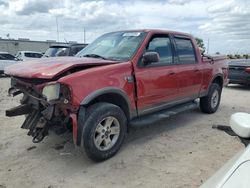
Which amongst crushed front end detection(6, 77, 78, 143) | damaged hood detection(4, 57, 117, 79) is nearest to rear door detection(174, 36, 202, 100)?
damaged hood detection(4, 57, 117, 79)

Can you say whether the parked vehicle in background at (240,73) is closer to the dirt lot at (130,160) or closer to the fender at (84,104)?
the dirt lot at (130,160)

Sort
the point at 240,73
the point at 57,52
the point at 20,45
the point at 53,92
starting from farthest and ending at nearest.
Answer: the point at 20,45
the point at 240,73
the point at 57,52
the point at 53,92

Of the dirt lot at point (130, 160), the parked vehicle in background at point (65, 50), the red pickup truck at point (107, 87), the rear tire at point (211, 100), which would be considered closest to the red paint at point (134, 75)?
the red pickup truck at point (107, 87)

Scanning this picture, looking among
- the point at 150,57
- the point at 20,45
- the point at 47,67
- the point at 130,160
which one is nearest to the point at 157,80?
the point at 150,57

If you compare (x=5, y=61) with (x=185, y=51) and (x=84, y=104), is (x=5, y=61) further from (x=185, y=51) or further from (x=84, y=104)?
(x=84, y=104)

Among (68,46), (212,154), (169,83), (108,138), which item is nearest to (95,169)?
(108,138)

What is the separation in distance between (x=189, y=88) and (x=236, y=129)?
4033 mm

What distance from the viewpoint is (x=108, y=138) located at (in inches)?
174

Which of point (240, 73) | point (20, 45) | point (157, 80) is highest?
point (157, 80)

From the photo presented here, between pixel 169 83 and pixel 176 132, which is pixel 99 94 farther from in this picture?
pixel 176 132

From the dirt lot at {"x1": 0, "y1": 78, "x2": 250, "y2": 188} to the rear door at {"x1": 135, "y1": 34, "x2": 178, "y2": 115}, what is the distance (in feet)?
2.27

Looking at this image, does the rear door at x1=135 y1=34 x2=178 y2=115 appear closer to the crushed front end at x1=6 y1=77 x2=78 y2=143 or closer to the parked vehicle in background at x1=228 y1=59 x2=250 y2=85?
the crushed front end at x1=6 y1=77 x2=78 y2=143

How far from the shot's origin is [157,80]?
526 centimetres

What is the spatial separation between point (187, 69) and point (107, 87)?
2.45 metres
